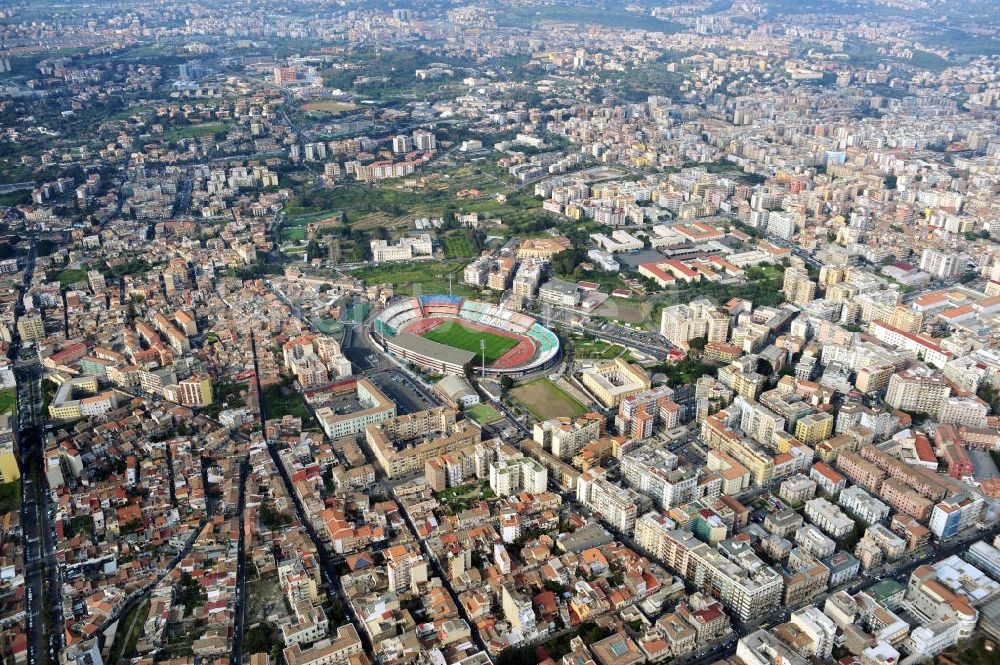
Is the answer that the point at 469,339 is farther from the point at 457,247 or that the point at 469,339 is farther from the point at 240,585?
the point at 240,585

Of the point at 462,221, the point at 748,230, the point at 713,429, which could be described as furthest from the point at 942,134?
the point at 713,429

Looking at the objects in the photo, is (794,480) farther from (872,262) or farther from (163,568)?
(872,262)

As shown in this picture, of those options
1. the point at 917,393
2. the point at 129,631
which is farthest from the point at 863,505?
the point at 129,631

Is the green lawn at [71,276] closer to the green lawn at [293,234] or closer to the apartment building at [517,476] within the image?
the green lawn at [293,234]

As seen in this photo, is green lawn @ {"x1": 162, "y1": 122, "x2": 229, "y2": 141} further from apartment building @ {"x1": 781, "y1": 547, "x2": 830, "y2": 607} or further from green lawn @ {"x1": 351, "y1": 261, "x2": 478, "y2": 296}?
apartment building @ {"x1": 781, "y1": 547, "x2": 830, "y2": 607}

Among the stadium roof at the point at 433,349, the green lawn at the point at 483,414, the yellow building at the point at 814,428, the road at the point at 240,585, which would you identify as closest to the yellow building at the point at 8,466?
the road at the point at 240,585

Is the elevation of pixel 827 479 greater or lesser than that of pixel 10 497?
greater
